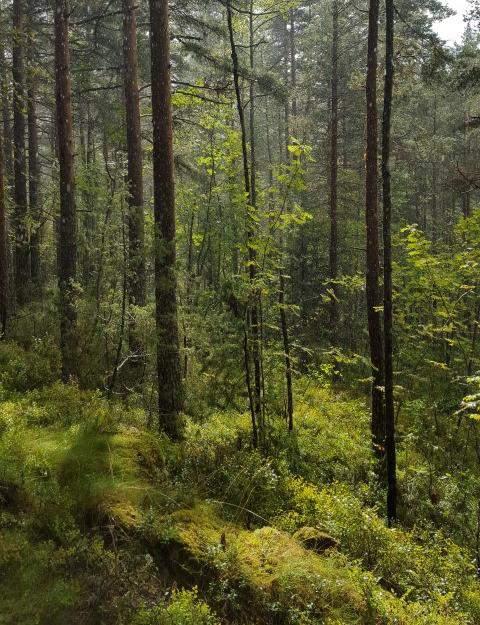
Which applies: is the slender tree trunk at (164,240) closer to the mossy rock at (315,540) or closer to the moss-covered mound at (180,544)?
the moss-covered mound at (180,544)

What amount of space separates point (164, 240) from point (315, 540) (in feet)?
15.5

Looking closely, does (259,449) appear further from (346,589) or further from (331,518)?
(346,589)

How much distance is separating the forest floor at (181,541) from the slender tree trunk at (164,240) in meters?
0.61

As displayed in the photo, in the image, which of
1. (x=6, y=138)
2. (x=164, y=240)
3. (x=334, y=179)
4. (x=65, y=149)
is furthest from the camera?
(x=6, y=138)

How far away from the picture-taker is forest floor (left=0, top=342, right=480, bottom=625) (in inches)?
167

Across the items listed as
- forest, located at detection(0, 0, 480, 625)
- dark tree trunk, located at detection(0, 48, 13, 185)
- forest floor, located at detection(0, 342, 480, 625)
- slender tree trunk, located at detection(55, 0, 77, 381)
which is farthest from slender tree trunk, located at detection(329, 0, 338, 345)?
forest floor, located at detection(0, 342, 480, 625)

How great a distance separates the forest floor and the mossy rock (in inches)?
0.6

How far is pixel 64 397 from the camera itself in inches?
308

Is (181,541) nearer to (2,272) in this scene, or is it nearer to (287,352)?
(287,352)

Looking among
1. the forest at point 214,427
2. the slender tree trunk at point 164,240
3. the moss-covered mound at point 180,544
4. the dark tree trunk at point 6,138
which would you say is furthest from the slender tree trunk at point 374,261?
the dark tree trunk at point 6,138

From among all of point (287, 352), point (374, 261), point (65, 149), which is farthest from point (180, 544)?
point (65, 149)

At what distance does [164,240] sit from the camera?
7.69 metres

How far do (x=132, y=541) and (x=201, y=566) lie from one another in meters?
0.70

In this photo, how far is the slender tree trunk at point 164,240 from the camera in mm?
7746
